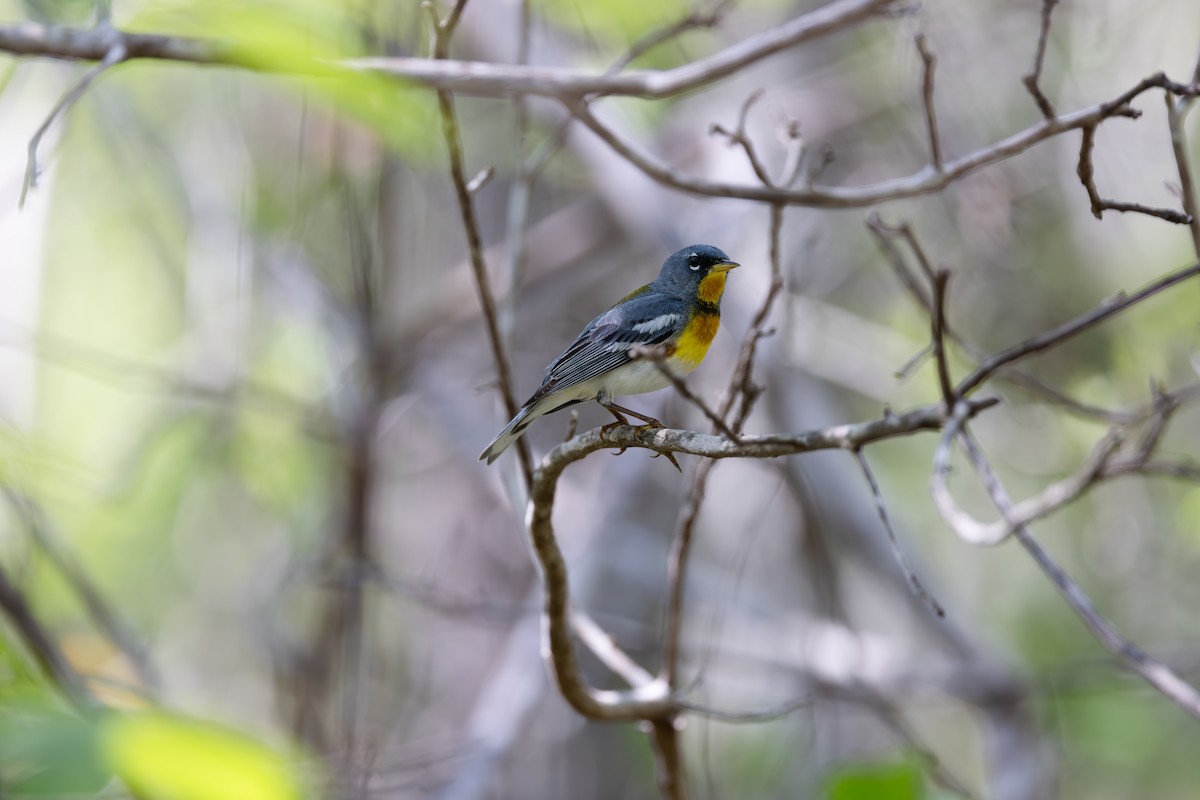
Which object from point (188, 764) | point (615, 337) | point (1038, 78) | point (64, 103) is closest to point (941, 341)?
point (1038, 78)

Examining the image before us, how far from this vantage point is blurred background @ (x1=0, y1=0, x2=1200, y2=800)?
456 cm

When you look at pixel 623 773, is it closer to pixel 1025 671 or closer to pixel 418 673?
A: pixel 418 673

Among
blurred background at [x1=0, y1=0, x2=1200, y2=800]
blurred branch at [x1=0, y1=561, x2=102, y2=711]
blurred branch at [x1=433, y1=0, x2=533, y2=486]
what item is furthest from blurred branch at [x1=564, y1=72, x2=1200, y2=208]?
blurred branch at [x1=0, y1=561, x2=102, y2=711]

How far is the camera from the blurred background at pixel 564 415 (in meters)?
4.56

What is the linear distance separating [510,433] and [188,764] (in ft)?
5.15

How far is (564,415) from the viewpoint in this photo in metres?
5.47

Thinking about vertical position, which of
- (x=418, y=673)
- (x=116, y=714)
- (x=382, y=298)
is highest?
(x=382, y=298)

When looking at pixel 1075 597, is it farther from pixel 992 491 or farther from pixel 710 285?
pixel 710 285

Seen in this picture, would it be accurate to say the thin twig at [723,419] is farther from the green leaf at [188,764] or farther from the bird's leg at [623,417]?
the green leaf at [188,764]

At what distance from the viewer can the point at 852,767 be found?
2.83m

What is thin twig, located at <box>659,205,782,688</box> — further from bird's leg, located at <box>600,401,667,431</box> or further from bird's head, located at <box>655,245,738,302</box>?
bird's head, located at <box>655,245,738,302</box>

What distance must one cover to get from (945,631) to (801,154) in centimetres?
248

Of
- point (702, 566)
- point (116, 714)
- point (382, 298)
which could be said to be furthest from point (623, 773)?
point (116, 714)

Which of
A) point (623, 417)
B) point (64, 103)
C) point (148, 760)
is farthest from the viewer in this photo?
point (623, 417)
